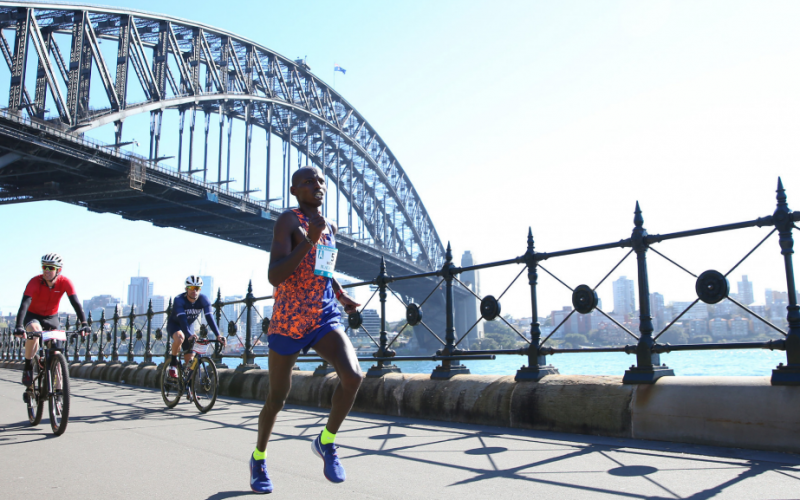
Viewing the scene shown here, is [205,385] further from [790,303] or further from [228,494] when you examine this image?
[790,303]

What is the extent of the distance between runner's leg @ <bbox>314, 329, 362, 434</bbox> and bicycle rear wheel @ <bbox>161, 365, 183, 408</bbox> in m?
4.82

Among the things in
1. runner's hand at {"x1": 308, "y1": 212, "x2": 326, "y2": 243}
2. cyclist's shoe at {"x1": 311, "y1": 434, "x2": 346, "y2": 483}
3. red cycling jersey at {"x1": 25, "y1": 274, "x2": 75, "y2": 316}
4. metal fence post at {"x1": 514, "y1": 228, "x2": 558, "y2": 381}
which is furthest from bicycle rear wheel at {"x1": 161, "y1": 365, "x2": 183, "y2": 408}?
runner's hand at {"x1": 308, "y1": 212, "x2": 326, "y2": 243}

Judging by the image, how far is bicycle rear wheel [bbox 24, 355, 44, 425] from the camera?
18.1 feet

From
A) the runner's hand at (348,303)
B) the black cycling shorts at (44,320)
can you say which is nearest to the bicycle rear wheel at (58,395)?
the black cycling shorts at (44,320)

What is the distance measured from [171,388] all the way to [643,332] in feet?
17.7

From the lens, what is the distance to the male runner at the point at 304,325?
2910mm

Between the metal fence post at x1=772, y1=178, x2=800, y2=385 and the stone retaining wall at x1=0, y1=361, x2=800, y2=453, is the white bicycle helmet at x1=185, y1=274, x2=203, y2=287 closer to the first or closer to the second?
the stone retaining wall at x1=0, y1=361, x2=800, y2=453

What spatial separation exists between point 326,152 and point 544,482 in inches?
2878

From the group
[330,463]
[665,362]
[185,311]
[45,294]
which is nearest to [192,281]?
[185,311]

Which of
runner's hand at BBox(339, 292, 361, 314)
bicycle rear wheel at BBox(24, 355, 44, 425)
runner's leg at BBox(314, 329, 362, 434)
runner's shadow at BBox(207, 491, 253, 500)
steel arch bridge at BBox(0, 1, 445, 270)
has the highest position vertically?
steel arch bridge at BBox(0, 1, 445, 270)

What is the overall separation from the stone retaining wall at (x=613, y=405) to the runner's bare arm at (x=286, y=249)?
2.51 m

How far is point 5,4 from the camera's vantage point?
31.9 meters

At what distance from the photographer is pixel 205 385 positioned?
6867mm

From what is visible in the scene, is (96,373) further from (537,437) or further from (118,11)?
(118,11)
